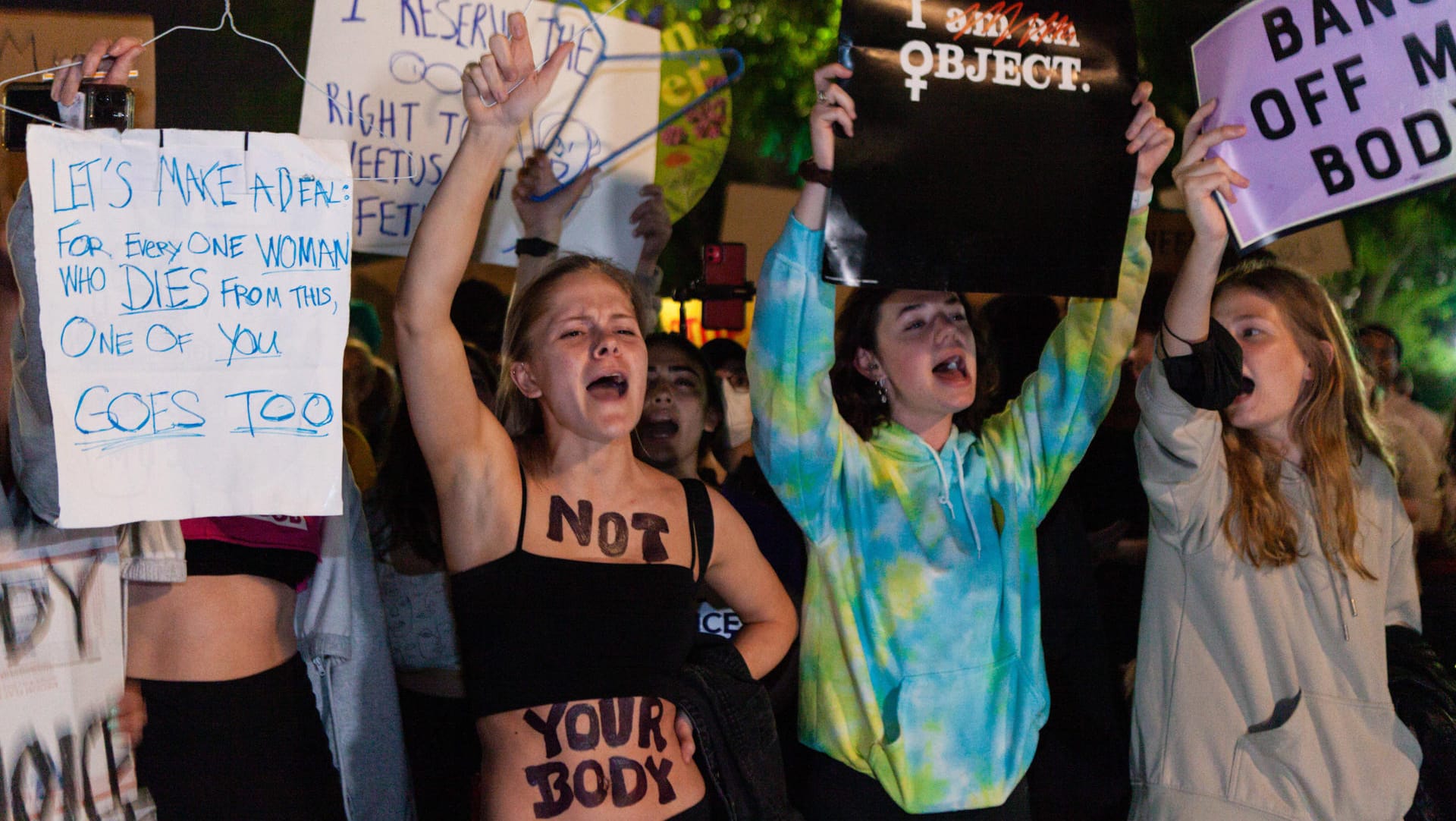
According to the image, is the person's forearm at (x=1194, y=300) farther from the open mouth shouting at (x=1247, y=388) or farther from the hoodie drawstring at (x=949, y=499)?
the hoodie drawstring at (x=949, y=499)

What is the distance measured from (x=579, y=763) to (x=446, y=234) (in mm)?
882

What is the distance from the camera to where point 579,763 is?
1962mm

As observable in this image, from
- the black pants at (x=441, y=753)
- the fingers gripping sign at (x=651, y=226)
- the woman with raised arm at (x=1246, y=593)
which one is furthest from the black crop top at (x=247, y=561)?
the woman with raised arm at (x=1246, y=593)

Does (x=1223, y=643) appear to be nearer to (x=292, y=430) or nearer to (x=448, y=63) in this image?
(x=292, y=430)

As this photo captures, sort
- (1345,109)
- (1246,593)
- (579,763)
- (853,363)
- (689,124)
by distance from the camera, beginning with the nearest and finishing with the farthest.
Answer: (579,763) < (1246,593) < (853,363) < (1345,109) < (689,124)

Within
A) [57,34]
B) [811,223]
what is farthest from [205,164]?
[57,34]

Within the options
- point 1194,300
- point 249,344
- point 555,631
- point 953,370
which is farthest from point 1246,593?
point 249,344

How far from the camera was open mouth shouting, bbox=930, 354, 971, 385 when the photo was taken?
2385mm

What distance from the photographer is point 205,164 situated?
6.13ft

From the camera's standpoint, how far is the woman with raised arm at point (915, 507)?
2201 millimetres

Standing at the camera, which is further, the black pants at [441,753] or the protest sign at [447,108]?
the protest sign at [447,108]

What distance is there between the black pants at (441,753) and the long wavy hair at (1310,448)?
1.73 m

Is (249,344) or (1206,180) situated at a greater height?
(1206,180)

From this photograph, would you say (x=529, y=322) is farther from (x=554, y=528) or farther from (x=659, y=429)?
(x=659, y=429)
